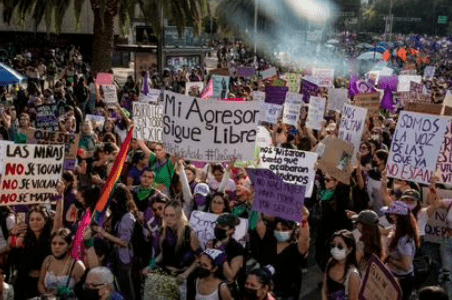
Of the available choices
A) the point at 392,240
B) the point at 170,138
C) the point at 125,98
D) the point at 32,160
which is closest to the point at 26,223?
the point at 32,160

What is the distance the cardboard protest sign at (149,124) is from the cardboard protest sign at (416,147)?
3480mm

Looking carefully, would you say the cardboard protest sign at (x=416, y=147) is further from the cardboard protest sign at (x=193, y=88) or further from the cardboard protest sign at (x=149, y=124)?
the cardboard protest sign at (x=193, y=88)

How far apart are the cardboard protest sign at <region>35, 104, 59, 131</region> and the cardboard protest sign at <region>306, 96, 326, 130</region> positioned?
4.57 meters

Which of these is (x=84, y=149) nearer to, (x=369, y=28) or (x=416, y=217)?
(x=416, y=217)

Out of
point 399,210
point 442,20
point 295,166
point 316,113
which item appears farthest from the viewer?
point 442,20

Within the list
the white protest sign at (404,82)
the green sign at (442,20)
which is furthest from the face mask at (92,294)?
the green sign at (442,20)

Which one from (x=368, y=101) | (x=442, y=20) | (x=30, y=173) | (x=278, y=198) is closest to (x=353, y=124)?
(x=368, y=101)

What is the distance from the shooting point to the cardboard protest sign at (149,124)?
30.1 ft

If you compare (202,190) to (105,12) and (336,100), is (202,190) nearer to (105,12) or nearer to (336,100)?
(336,100)

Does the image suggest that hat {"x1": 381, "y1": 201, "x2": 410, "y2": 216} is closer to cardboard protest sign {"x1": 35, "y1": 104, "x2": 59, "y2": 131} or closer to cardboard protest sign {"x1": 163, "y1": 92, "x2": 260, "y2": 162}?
cardboard protest sign {"x1": 163, "y1": 92, "x2": 260, "y2": 162}

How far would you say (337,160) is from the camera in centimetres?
732

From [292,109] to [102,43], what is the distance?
11.7m

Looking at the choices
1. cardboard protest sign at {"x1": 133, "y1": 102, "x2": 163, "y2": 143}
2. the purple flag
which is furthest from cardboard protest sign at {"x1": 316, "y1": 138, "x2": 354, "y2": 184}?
the purple flag

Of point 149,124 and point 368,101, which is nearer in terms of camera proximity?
point 149,124
